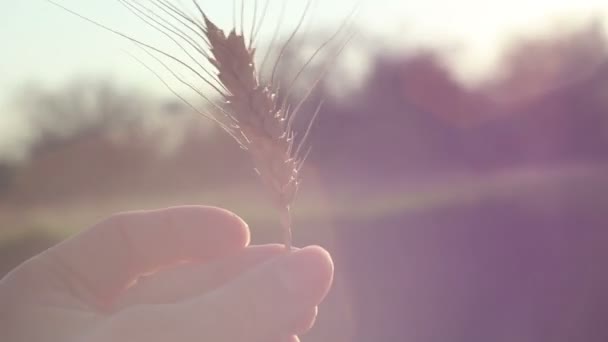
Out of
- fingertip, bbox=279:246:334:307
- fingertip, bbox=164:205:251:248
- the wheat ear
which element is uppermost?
the wheat ear

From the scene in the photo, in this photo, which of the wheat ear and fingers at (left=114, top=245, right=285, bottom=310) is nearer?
the wheat ear

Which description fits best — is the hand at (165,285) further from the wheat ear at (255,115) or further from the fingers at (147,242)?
the wheat ear at (255,115)

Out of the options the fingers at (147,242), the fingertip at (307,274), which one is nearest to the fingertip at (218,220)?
the fingers at (147,242)

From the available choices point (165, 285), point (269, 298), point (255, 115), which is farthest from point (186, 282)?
point (255, 115)

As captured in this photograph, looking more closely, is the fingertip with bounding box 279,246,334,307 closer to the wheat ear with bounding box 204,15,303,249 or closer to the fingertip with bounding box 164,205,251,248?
the wheat ear with bounding box 204,15,303,249

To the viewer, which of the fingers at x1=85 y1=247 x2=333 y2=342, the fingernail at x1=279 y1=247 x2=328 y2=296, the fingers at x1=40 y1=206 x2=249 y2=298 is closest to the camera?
the fingers at x1=85 y1=247 x2=333 y2=342

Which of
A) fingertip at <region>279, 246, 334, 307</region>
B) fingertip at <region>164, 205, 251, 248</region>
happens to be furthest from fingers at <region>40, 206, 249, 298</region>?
fingertip at <region>279, 246, 334, 307</region>

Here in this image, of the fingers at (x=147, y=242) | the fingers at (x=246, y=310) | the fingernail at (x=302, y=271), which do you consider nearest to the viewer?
the fingers at (x=246, y=310)
